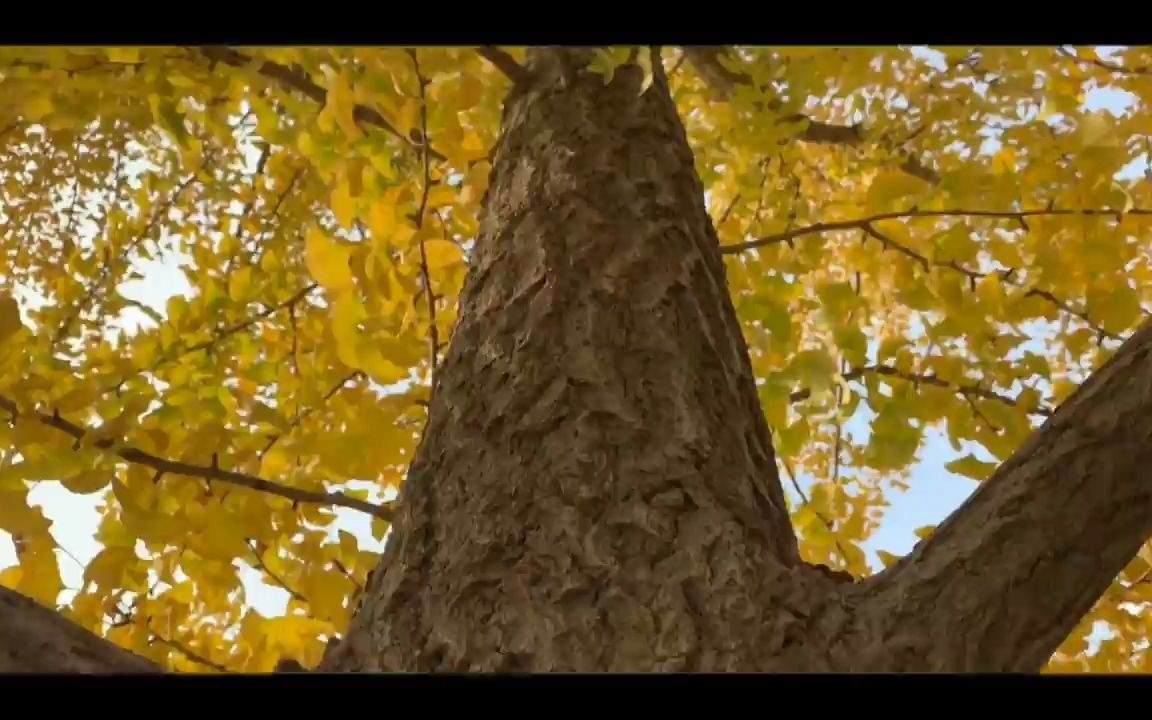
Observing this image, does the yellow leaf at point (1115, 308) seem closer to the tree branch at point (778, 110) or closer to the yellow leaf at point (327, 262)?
the tree branch at point (778, 110)

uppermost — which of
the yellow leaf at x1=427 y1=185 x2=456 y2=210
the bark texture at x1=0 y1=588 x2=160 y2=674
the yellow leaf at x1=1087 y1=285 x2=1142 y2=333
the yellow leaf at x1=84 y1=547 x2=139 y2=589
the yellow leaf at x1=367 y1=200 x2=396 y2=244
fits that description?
the yellow leaf at x1=1087 y1=285 x2=1142 y2=333

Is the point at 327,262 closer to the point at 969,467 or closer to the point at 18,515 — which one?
the point at 18,515

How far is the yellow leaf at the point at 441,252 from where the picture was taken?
104 centimetres

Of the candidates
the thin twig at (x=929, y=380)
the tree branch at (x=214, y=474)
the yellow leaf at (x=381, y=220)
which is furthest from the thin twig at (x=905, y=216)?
the tree branch at (x=214, y=474)

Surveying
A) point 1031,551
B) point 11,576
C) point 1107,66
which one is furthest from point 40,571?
point 1107,66

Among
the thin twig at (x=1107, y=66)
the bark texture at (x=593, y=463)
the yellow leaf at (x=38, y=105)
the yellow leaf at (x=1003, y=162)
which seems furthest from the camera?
the thin twig at (x=1107, y=66)

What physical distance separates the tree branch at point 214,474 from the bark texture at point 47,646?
13.3 inches

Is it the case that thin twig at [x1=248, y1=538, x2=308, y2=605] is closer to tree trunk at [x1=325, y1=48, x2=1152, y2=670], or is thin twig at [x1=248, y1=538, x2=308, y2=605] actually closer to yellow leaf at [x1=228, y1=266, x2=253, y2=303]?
tree trunk at [x1=325, y1=48, x2=1152, y2=670]

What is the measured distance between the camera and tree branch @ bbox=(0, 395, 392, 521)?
2.94 ft

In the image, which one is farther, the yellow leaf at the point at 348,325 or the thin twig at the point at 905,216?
the thin twig at the point at 905,216

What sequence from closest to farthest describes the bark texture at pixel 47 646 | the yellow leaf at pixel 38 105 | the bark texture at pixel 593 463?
the bark texture at pixel 47 646 → the bark texture at pixel 593 463 → the yellow leaf at pixel 38 105

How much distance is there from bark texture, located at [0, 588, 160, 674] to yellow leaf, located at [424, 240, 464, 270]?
23.4 inches

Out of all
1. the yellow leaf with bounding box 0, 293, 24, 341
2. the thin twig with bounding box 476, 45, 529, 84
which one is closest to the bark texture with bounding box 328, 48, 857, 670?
the thin twig with bounding box 476, 45, 529, 84
